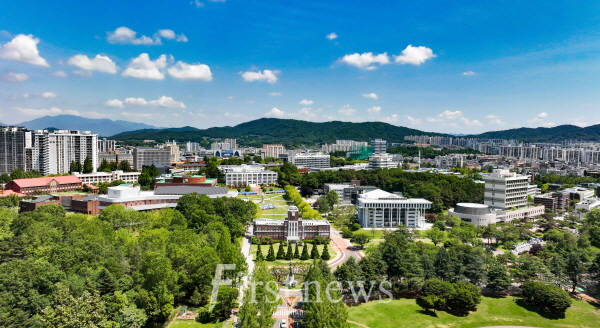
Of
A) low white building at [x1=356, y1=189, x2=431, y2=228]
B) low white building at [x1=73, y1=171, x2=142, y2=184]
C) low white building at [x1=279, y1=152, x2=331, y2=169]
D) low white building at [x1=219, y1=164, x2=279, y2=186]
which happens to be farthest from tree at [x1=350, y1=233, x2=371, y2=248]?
low white building at [x1=279, y1=152, x2=331, y2=169]

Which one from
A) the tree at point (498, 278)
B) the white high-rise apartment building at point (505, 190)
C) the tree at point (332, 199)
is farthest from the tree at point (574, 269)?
the tree at point (332, 199)

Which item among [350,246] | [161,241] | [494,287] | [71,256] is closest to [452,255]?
[494,287]

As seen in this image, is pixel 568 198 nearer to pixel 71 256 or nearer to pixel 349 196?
pixel 349 196

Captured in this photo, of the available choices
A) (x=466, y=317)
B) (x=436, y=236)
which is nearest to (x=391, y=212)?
(x=436, y=236)

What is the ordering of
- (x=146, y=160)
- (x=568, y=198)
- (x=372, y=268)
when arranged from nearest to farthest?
(x=372, y=268) < (x=568, y=198) < (x=146, y=160)

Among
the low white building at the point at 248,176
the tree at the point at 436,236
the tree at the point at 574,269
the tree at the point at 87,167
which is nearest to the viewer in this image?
Result: the tree at the point at 574,269

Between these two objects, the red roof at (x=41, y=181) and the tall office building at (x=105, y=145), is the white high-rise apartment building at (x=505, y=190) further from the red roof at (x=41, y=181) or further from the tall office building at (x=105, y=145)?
the tall office building at (x=105, y=145)

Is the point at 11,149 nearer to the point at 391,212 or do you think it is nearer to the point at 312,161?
the point at 312,161
